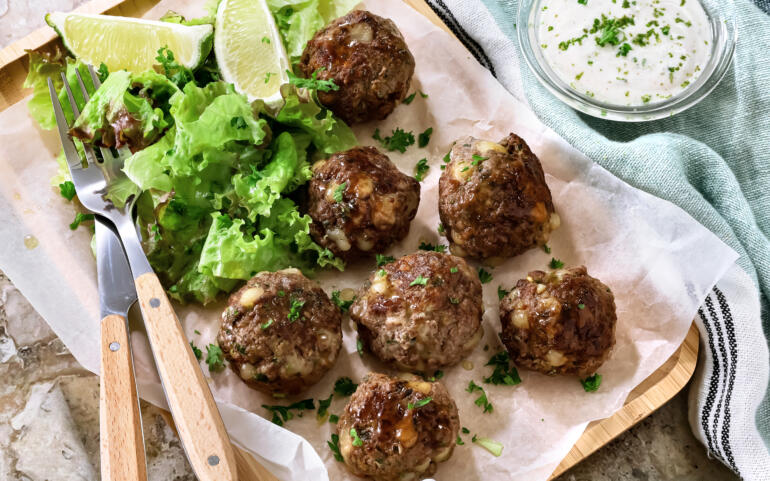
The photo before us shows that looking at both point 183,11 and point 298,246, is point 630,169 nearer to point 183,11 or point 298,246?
point 298,246

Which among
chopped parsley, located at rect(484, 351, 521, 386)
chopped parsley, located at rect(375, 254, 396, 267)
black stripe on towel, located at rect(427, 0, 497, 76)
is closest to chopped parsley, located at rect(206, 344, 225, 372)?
chopped parsley, located at rect(375, 254, 396, 267)

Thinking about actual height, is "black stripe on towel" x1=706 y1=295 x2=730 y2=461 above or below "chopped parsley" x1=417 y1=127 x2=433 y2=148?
below

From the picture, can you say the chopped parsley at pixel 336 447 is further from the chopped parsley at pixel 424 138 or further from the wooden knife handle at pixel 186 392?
the chopped parsley at pixel 424 138

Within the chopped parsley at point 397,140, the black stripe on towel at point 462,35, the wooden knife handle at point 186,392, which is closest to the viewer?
the wooden knife handle at point 186,392

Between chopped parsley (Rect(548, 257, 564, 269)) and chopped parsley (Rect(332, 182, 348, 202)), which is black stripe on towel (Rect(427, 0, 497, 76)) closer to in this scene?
chopped parsley (Rect(548, 257, 564, 269))

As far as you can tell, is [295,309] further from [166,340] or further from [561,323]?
[561,323]

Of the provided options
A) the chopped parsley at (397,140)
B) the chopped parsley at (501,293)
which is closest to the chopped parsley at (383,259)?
the chopped parsley at (501,293)

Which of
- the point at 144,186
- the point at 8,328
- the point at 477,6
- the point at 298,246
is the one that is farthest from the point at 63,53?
the point at 477,6

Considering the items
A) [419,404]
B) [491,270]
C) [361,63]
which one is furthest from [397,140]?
[419,404]
